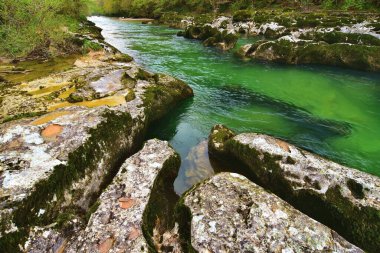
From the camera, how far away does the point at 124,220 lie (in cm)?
467

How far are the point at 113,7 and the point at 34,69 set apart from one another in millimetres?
69708

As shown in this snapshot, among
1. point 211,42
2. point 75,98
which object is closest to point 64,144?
point 75,98

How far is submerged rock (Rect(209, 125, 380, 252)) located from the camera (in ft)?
16.9

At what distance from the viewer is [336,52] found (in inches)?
680

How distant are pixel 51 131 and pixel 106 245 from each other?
321 centimetres

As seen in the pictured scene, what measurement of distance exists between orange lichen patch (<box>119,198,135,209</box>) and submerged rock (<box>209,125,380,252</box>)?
3026mm

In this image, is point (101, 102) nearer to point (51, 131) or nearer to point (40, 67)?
point (51, 131)

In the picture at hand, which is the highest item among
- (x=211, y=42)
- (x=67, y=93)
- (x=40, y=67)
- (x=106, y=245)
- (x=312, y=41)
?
(x=312, y=41)

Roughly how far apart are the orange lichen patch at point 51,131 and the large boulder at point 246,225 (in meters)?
3.24

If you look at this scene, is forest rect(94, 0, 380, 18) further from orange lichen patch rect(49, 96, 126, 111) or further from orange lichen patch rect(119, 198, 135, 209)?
orange lichen patch rect(119, 198, 135, 209)

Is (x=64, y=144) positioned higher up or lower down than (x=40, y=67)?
higher up

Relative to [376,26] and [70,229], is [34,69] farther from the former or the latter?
[376,26]


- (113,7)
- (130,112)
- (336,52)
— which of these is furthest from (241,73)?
(113,7)

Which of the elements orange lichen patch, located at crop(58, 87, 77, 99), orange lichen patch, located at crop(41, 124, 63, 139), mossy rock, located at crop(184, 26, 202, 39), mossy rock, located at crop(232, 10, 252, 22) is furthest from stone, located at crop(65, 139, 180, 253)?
mossy rock, located at crop(232, 10, 252, 22)
